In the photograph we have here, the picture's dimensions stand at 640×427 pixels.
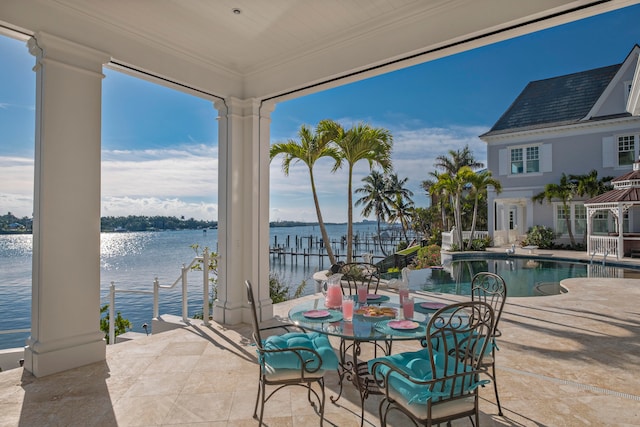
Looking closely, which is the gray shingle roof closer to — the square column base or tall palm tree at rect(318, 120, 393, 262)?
tall palm tree at rect(318, 120, 393, 262)

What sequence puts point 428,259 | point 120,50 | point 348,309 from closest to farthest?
point 348,309 → point 120,50 → point 428,259

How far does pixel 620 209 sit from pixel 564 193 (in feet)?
9.30

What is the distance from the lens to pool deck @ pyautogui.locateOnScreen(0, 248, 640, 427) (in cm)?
253

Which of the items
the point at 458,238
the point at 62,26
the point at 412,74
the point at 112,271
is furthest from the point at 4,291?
the point at 412,74

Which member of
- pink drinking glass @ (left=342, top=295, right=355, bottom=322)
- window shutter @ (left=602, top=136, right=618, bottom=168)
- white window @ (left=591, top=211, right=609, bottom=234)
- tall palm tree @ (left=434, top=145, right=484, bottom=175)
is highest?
tall palm tree @ (left=434, top=145, right=484, bottom=175)

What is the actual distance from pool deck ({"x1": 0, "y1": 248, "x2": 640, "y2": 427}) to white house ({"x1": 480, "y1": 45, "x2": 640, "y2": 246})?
12.0 metres

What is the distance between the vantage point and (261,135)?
5051 mm

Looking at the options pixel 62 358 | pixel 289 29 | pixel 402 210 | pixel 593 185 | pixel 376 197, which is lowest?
pixel 62 358

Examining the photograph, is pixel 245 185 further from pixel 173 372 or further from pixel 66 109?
pixel 173 372

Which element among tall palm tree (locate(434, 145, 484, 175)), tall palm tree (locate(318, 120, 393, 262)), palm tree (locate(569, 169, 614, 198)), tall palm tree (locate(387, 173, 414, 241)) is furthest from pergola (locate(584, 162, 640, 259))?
tall palm tree (locate(434, 145, 484, 175))

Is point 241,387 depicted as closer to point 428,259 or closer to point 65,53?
point 65,53

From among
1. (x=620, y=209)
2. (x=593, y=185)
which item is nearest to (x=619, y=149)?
(x=593, y=185)

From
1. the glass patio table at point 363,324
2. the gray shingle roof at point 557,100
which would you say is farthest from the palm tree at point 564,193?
the glass patio table at point 363,324

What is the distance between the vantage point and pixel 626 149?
13602 millimetres
